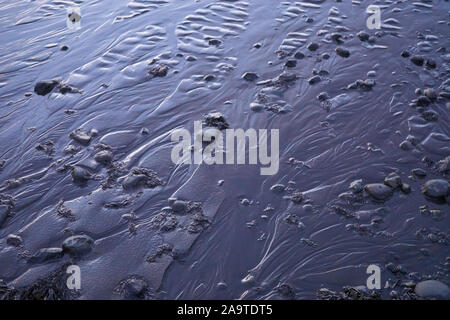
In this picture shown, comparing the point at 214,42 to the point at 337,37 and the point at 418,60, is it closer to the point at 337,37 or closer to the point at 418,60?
the point at 337,37

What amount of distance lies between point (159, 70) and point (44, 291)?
2.81 m

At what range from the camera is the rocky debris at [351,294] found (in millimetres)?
2723

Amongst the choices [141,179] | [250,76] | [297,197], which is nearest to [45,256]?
[141,179]

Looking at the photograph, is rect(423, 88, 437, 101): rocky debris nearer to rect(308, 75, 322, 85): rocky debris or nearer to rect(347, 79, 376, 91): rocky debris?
rect(347, 79, 376, 91): rocky debris

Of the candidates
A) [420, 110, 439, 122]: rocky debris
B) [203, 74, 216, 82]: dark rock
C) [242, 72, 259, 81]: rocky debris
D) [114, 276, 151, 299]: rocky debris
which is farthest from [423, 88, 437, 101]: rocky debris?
[114, 276, 151, 299]: rocky debris

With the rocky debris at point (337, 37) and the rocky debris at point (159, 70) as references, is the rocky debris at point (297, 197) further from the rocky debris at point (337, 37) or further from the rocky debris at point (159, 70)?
the rocky debris at point (337, 37)

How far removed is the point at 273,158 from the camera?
3816 millimetres

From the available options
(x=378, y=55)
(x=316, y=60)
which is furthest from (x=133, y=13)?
(x=378, y=55)

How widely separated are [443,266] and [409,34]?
338cm

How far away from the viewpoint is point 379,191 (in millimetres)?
3379

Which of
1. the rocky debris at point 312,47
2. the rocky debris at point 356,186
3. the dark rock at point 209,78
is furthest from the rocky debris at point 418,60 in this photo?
the dark rock at point 209,78
